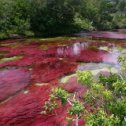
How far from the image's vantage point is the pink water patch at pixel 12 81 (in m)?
18.3

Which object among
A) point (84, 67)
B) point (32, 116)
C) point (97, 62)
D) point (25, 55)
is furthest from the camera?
point (25, 55)

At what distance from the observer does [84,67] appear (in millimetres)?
25250

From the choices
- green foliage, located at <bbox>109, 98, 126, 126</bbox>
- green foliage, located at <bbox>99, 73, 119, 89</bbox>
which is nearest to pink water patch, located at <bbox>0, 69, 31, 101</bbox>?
green foliage, located at <bbox>99, 73, 119, 89</bbox>

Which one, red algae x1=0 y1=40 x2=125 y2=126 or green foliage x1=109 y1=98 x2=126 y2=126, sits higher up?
green foliage x1=109 y1=98 x2=126 y2=126

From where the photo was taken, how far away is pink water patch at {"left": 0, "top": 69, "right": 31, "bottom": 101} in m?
18.3

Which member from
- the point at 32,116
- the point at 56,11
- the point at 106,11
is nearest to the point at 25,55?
the point at 32,116

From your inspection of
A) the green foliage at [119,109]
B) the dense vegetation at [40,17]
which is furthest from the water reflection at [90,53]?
the green foliage at [119,109]

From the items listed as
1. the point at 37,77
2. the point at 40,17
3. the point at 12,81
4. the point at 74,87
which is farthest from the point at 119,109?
the point at 40,17

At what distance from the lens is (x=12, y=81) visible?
20.7 metres

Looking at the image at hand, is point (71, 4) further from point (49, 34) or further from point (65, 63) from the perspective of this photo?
point (65, 63)

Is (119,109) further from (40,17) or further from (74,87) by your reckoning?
(40,17)

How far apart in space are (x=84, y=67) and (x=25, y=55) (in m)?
7.09

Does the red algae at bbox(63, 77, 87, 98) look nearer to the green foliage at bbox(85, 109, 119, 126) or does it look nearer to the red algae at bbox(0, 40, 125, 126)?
the red algae at bbox(0, 40, 125, 126)

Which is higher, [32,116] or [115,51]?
[32,116]
